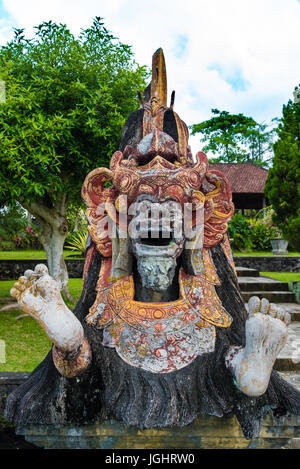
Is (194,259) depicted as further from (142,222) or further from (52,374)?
(52,374)

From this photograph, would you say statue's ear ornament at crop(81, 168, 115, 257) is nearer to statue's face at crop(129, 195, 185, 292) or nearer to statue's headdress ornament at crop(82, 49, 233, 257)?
statue's headdress ornament at crop(82, 49, 233, 257)

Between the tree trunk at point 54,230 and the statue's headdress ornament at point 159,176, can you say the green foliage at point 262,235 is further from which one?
the statue's headdress ornament at point 159,176

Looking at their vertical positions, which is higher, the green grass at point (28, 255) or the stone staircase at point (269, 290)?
the green grass at point (28, 255)

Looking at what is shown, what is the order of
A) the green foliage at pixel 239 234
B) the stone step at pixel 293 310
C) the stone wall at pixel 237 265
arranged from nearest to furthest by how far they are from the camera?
the stone step at pixel 293 310, the stone wall at pixel 237 265, the green foliage at pixel 239 234

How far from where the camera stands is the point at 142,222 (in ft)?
6.32

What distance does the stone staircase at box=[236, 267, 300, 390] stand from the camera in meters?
3.79

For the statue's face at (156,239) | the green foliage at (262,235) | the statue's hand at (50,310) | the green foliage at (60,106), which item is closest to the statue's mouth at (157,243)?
the statue's face at (156,239)

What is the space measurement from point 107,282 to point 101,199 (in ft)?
1.46

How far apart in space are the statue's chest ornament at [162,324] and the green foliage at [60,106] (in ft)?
9.93

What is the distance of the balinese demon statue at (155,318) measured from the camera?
175 centimetres

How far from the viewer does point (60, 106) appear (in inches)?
204

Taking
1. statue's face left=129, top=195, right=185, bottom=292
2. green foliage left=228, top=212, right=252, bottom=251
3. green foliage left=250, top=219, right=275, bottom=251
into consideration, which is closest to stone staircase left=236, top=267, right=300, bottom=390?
statue's face left=129, top=195, right=185, bottom=292

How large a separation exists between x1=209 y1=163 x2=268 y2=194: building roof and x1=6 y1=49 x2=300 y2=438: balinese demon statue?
15.5m
